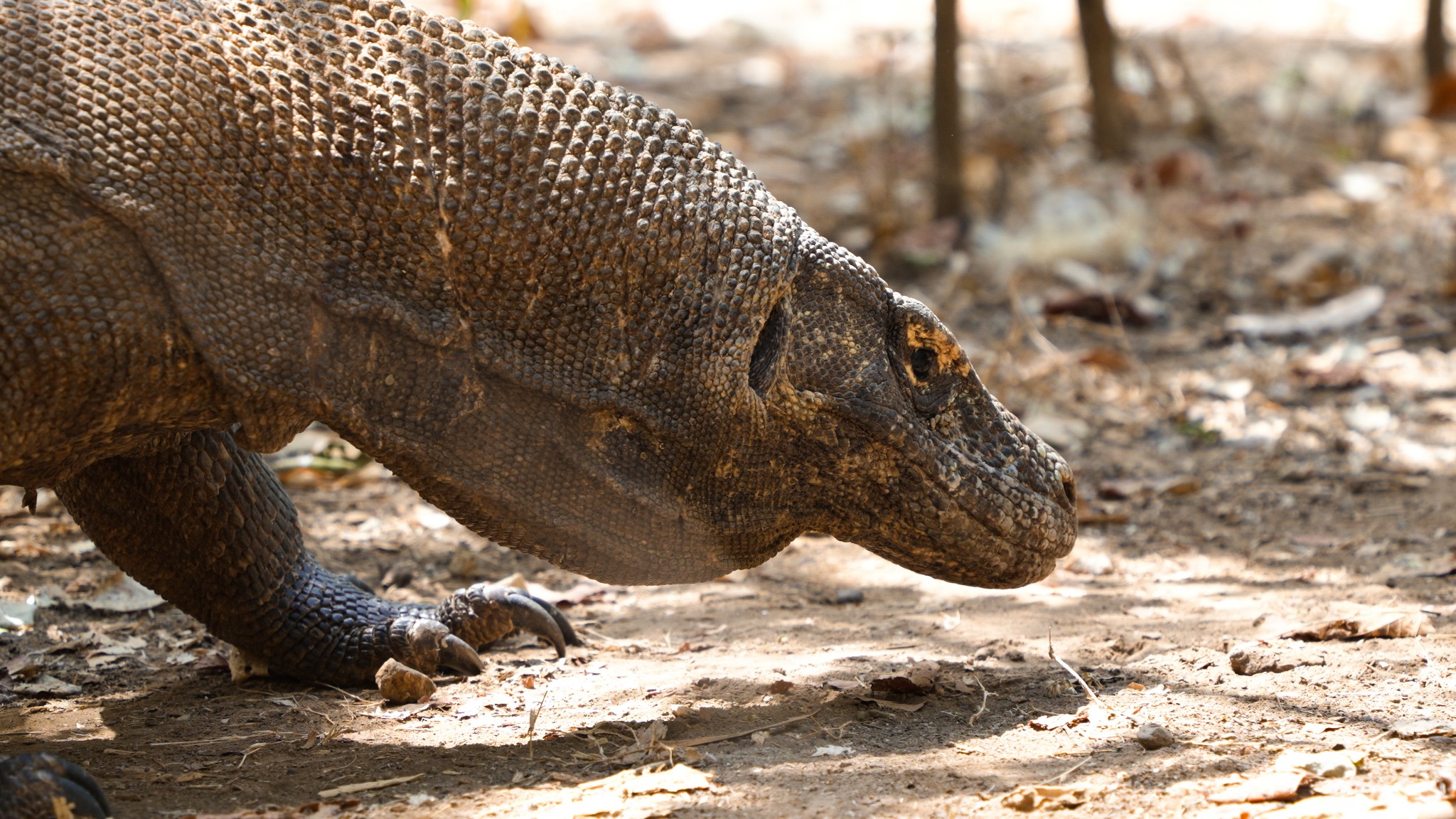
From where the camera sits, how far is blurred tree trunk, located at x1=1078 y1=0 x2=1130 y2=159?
8172mm

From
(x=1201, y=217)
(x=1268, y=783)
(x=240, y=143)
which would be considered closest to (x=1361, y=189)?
(x=1201, y=217)

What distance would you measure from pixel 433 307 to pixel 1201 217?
6.40 metres

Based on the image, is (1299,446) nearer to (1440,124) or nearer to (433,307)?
(433,307)

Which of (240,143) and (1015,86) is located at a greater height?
(1015,86)

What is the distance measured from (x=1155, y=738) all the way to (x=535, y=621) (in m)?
1.58

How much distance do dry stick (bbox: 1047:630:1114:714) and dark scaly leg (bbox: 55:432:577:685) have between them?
3.86 ft

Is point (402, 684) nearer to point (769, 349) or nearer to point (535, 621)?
point (535, 621)

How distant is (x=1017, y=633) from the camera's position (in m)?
3.69

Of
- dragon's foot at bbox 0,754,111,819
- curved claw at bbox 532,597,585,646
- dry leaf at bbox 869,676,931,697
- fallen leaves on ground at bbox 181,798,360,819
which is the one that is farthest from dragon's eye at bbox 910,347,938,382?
dragon's foot at bbox 0,754,111,819

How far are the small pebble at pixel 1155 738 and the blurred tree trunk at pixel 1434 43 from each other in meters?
8.50

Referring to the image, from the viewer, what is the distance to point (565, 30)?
12023mm

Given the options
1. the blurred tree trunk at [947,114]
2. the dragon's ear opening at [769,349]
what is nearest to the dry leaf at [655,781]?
A: the dragon's ear opening at [769,349]

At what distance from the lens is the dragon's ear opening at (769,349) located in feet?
9.09

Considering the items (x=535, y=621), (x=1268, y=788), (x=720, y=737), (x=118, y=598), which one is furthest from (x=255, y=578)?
(x=1268, y=788)
